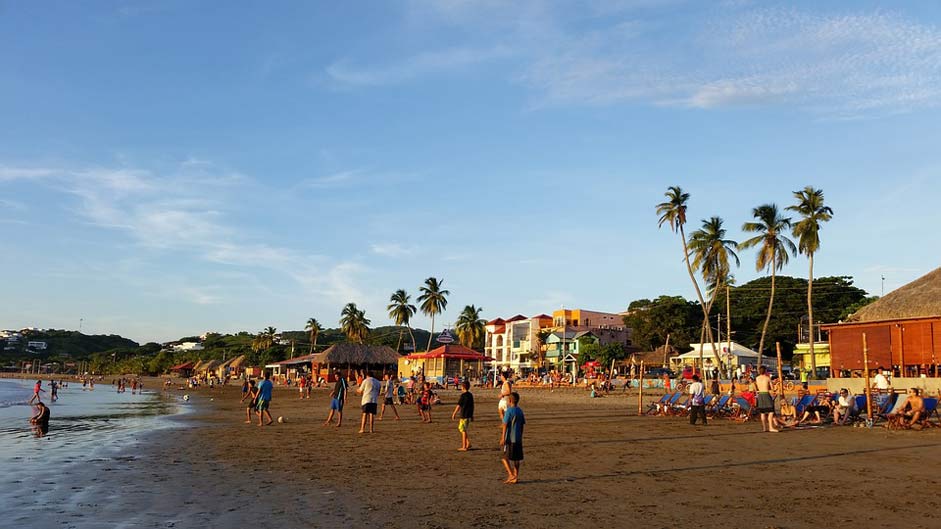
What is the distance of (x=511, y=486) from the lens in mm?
9555

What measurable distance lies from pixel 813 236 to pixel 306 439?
46.5 m

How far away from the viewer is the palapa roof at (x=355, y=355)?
205ft

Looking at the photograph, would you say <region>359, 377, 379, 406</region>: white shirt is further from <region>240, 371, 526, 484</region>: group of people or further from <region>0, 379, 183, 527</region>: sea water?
<region>0, 379, 183, 527</region>: sea water

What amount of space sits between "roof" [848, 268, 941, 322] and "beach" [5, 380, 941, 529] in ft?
60.9

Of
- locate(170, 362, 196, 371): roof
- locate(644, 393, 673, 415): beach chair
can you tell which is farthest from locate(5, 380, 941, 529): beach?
locate(170, 362, 196, 371): roof

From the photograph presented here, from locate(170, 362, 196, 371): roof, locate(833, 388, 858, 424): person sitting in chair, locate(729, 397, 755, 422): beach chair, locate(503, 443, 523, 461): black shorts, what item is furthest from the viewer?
locate(170, 362, 196, 371): roof

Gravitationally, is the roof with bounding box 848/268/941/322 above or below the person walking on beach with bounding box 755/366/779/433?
above

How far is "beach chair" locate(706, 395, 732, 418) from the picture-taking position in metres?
22.2

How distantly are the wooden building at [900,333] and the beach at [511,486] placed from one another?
18215 mm

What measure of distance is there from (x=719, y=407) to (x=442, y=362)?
43.7 m

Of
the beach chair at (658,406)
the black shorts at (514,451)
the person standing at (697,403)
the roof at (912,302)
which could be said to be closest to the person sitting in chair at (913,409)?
the person standing at (697,403)

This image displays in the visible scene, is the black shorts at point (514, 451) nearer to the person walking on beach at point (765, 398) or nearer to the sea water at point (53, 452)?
the sea water at point (53, 452)

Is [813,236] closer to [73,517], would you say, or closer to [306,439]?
[306,439]

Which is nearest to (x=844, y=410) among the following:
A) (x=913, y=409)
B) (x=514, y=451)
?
(x=913, y=409)
